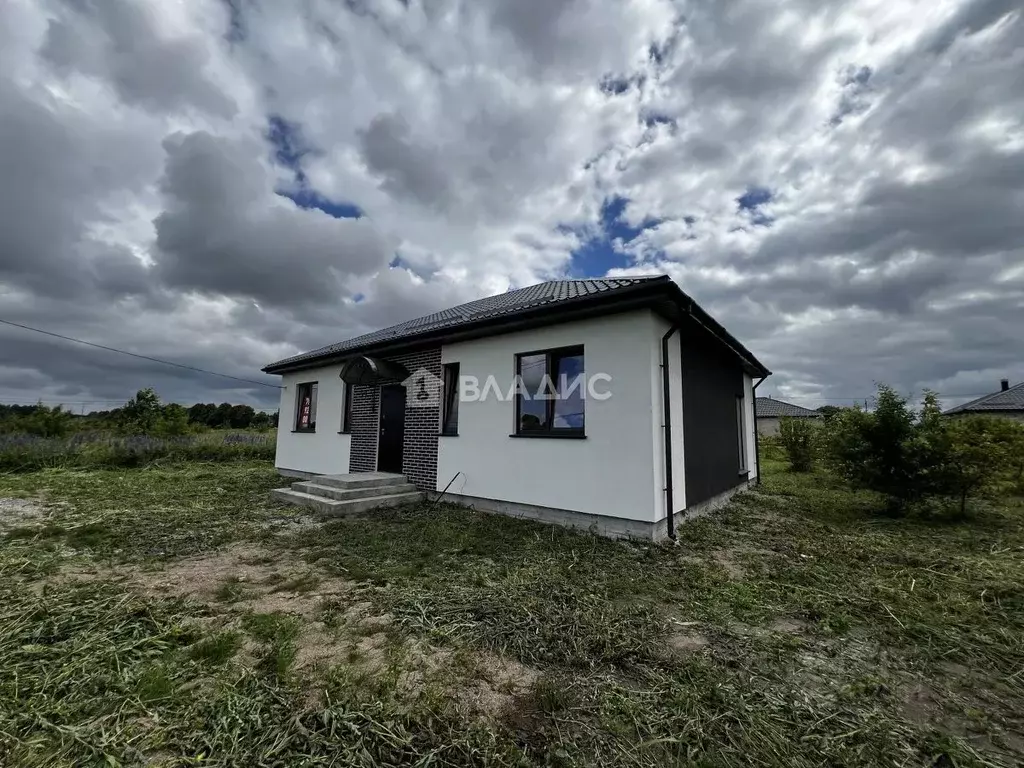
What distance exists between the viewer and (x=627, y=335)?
5.27 metres

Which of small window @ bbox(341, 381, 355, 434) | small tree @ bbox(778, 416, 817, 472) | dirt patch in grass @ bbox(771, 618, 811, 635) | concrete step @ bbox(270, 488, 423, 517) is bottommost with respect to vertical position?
dirt patch in grass @ bbox(771, 618, 811, 635)

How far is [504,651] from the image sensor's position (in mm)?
2555

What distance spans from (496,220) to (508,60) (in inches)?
143

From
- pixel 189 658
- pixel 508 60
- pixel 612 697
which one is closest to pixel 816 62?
pixel 508 60

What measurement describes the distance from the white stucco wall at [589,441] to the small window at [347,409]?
387cm

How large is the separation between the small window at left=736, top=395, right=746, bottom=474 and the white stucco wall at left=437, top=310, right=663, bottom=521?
5402mm

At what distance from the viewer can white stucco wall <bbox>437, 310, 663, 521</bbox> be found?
5035 mm

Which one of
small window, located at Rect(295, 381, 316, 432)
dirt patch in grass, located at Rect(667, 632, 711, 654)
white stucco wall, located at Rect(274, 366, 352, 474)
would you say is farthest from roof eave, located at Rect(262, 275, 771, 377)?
dirt patch in grass, located at Rect(667, 632, 711, 654)

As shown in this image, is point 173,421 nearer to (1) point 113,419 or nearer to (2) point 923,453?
(1) point 113,419

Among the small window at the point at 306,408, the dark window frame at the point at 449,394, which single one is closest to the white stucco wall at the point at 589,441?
the dark window frame at the point at 449,394

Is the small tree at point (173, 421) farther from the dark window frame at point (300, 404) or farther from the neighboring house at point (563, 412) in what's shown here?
the neighboring house at point (563, 412)

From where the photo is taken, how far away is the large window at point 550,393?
5.73 meters

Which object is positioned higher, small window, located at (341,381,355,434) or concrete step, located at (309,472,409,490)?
small window, located at (341,381,355,434)

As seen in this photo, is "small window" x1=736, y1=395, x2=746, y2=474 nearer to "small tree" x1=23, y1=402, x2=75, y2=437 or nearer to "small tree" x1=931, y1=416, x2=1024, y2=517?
"small tree" x1=931, y1=416, x2=1024, y2=517
